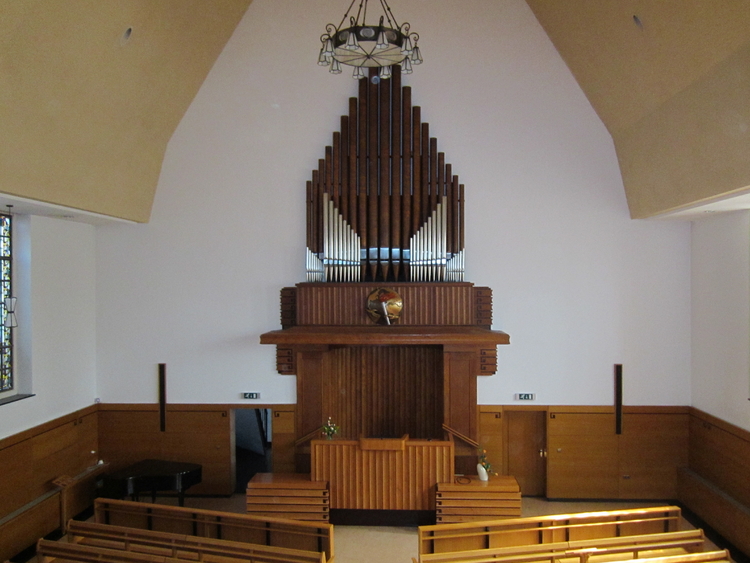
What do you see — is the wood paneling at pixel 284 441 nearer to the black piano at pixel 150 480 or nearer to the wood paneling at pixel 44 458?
the black piano at pixel 150 480

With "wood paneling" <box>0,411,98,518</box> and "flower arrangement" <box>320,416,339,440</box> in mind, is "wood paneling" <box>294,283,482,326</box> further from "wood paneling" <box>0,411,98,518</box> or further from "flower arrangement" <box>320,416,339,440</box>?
"wood paneling" <box>0,411,98,518</box>

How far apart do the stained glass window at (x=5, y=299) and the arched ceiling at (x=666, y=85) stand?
23.4 feet

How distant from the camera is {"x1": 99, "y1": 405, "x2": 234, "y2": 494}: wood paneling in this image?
8.48 metres

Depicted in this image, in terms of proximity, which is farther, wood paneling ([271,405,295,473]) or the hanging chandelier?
wood paneling ([271,405,295,473])

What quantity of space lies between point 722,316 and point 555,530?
3432 millimetres

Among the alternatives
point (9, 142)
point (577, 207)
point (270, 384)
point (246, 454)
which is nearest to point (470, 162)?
point (577, 207)

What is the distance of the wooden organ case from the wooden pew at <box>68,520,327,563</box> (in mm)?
2685

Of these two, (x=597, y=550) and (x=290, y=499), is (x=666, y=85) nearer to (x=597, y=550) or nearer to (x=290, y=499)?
(x=597, y=550)

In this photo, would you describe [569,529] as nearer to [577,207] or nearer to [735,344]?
[735,344]

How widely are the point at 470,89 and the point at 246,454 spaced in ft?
24.4

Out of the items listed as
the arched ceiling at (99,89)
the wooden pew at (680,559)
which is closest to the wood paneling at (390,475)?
the wooden pew at (680,559)

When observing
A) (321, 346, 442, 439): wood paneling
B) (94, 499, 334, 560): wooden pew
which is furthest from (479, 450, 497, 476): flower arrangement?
(94, 499, 334, 560): wooden pew

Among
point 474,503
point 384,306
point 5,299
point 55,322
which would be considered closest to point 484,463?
point 474,503

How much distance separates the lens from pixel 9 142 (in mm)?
5328
